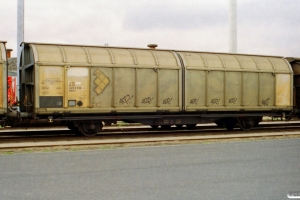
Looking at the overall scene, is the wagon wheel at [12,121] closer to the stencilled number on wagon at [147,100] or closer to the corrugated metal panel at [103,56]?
the corrugated metal panel at [103,56]

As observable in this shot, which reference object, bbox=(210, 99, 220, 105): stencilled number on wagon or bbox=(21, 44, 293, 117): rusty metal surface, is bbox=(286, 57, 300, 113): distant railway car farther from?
→ bbox=(210, 99, 220, 105): stencilled number on wagon

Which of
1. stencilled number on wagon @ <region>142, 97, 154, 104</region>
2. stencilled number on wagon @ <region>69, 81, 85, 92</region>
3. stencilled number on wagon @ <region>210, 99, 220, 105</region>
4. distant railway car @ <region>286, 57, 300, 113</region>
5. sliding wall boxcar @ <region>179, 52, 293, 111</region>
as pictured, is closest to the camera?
stencilled number on wagon @ <region>69, 81, 85, 92</region>

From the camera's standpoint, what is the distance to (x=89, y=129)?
16.5 meters

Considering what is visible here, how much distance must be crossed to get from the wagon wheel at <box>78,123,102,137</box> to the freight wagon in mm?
39

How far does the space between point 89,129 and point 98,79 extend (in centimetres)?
204

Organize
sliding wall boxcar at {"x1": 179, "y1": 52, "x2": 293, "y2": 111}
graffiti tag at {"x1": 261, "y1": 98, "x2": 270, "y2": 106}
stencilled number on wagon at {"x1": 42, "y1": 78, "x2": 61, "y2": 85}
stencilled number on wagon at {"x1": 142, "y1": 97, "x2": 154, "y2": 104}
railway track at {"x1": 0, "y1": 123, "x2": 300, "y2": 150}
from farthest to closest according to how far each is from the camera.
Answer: graffiti tag at {"x1": 261, "y1": 98, "x2": 270, "y2": 106}
sliding wall boxcar at {"x1": 179, "y1": 52, "x2": 293, "y2": 111}
stencilled number on wagon at {"x1": 142, "y1": 97, "x2": 154, "y2": 104}
stencilled number on wagon at {"x1": 42, "y1": 78, "x2": 61, "y2": 85}
railway track at {"x1": 0, "y1": 123, "x2": 300, "y2": 150}

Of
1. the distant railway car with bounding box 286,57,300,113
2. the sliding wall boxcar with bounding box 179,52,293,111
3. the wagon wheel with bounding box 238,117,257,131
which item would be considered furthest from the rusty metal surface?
the distant railway car with bounding box 286,57,300,113

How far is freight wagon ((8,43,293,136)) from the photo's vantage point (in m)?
15.7

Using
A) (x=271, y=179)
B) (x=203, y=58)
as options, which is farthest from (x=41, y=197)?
(x=203, y=58)

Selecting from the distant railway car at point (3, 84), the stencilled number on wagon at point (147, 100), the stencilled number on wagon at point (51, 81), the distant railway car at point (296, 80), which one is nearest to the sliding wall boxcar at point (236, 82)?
the distant railway car at point (296, 80)

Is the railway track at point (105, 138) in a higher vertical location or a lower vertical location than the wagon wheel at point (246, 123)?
lower

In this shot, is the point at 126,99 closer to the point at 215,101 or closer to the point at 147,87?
the point at 147,87

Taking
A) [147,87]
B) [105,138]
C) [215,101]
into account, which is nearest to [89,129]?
[105,138]

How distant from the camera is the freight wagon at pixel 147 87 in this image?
15.7 metres
